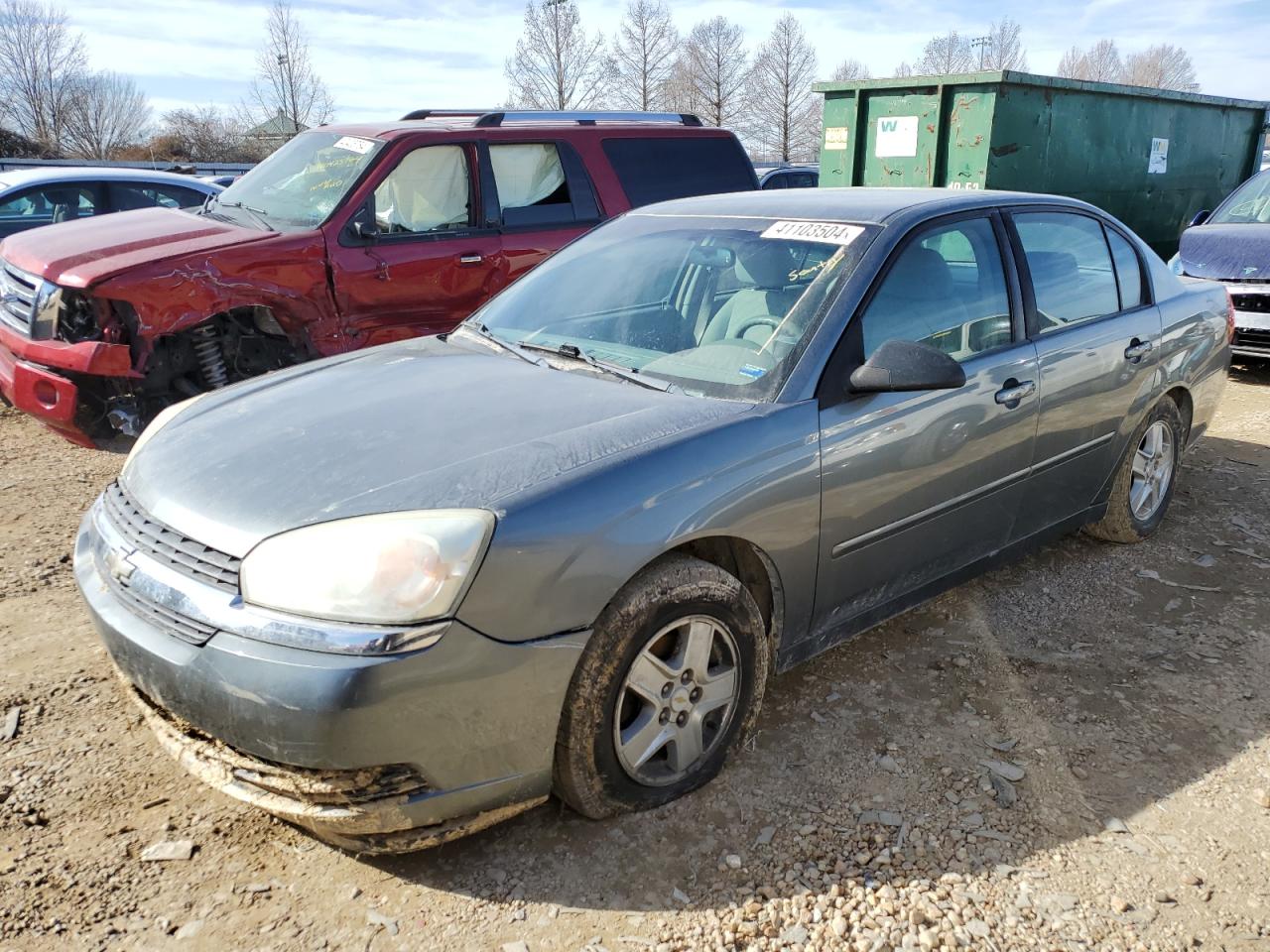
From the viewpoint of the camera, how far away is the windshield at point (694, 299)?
9.92 feet

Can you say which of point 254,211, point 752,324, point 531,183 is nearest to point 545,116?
point 531,183

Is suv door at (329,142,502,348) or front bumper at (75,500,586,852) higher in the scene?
suv door at (329,142,502,348)

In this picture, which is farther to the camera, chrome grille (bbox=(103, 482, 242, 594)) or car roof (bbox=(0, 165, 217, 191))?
car roof (bbox=(0, 165, 217, 191))

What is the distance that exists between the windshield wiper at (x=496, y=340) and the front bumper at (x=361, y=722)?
126 cm

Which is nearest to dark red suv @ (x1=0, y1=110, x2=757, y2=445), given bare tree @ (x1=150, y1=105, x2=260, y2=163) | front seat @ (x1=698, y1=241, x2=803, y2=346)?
front seat @ (x1=698, y1=241, x2=803, y2=346)

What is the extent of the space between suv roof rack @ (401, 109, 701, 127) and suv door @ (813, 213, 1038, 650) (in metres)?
3.82

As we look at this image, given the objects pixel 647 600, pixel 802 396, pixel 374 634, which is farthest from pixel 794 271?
pixel 374 634

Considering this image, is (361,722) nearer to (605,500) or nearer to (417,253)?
(605,500)

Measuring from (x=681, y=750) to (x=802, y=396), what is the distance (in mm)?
1052

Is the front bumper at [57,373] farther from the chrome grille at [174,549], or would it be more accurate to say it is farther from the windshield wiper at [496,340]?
the chrome grille at [174,549]

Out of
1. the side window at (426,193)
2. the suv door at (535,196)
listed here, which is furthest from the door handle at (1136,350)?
the side window at (426,193)

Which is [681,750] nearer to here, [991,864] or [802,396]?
[991,864]

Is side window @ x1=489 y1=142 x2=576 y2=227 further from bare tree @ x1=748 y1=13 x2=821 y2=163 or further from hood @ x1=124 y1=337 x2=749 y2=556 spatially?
bare tree @ x1=748 y1=13 x2=821 y2=163

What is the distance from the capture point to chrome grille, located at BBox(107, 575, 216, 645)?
2.23 meters
